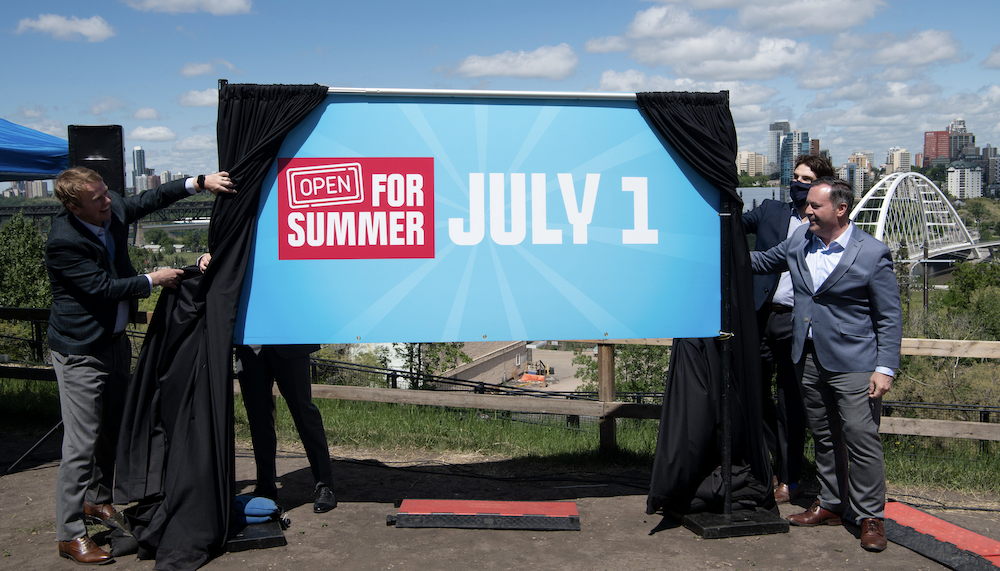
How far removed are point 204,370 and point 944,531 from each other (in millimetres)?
4525

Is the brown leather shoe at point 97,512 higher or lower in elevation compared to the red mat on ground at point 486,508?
higher

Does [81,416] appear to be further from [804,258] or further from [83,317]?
[804,258]

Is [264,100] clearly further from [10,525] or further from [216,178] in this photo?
[10,525]

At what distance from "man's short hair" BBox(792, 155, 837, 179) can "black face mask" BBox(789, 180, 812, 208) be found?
0.12 m

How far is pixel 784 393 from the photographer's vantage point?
4762mm

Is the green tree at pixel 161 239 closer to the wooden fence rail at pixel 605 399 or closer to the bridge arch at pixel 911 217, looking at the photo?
the wooden fence rail at pixel 605 399

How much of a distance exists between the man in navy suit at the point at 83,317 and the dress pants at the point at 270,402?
2.48 ft

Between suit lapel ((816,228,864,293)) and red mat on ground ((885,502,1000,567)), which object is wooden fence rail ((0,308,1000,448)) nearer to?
red mat on ground ((885,502,1000,567))

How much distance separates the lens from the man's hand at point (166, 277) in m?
3.91

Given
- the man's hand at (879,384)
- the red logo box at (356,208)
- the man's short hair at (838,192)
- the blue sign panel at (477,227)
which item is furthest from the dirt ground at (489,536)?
the man's short hair at (838,192)

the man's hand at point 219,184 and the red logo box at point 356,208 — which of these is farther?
the red logo box at point 356,208

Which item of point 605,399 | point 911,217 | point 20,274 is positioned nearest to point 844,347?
point 605,399

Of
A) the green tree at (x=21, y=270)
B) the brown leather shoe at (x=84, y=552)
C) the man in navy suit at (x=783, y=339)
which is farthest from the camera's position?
the green tree at (x=21, y=270)

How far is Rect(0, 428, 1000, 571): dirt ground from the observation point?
373 cm
